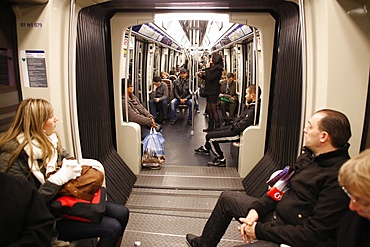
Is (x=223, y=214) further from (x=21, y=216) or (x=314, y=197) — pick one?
(x=21, y=216)

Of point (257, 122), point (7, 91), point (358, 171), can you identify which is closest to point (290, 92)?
point (257, 122)

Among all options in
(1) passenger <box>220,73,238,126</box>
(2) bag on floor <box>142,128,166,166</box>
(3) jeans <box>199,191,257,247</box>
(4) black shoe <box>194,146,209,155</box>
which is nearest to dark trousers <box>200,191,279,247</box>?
(3) jeans <box>199,191,257,247</box>

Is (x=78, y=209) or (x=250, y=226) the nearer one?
(x=78, y=209)

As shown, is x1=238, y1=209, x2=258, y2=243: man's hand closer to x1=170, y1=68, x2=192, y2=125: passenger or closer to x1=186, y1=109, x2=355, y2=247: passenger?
x1=186, y1=109, x2=355, y2=247: passenger

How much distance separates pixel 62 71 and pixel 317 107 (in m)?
2.37

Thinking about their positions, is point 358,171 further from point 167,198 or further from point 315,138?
point 167,198

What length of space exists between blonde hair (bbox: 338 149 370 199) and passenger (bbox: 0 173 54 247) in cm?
166

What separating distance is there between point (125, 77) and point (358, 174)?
4040 mm

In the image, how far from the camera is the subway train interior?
246 centimetres

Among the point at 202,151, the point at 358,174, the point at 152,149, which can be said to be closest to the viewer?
the point at 358,174

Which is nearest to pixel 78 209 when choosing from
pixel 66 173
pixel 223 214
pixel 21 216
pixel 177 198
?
pixel 66 173

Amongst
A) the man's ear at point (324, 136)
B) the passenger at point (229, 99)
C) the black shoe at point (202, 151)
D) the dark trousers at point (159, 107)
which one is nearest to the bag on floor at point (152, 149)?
the black shoe at point (202, 151)

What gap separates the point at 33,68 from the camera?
8.41 ft

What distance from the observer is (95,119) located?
369 cm
